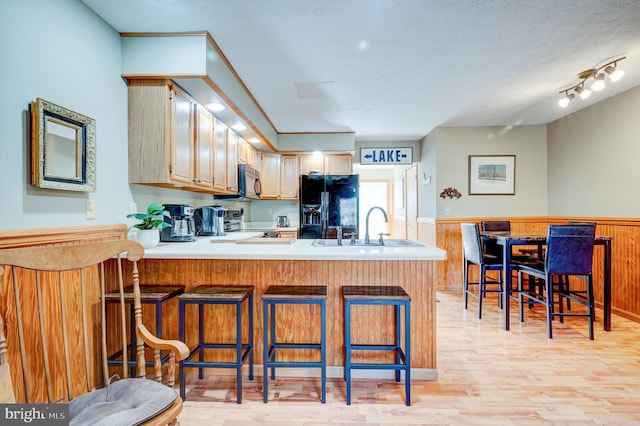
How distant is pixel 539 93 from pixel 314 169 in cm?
297

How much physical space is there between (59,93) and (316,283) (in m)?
1.83

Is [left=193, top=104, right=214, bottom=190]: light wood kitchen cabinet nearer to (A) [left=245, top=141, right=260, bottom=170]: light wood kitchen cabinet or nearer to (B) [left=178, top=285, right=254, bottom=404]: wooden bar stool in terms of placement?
(B) [left=178, top=285, right=254, bottom=404]: wooden bar stool

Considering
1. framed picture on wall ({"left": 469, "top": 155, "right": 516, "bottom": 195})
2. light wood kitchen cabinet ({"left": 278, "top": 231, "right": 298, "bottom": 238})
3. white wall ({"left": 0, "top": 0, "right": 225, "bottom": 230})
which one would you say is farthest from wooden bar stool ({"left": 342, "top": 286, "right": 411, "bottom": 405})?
framed picture on wall ({"left": 469, "top": 155, "right": 516, "bottom": 195})

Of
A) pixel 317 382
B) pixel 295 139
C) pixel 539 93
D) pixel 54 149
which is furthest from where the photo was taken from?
pixel 295 139

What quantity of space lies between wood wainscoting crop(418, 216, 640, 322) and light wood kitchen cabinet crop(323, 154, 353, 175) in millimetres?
1523

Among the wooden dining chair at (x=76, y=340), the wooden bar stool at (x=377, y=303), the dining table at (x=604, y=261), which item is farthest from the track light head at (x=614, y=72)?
the wooden dining chair at (x=76, y=340)

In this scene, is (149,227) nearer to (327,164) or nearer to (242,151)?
(242,151)

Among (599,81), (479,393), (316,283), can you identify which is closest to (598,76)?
(599,81)

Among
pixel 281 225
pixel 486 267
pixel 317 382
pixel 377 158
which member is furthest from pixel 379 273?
pixel 377 158

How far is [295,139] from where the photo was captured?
4879 millimetres

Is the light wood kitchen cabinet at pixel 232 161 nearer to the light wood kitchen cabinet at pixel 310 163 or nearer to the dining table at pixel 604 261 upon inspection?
the light wood kitchen cabinet at pixel 310 163

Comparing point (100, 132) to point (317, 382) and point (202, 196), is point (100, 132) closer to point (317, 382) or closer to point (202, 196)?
point (202, 196)

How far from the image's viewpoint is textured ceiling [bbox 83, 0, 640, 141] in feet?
6.24

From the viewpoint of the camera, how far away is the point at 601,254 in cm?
363
